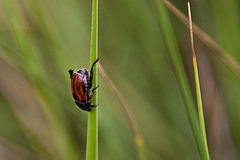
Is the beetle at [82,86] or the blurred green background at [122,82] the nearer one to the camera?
the beetle at [82,86]

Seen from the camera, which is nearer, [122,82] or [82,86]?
[82,86]

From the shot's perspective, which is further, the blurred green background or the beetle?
the blurred green background

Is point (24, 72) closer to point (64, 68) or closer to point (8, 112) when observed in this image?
point (64, 68)

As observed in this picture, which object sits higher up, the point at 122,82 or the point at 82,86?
the point at 122,82

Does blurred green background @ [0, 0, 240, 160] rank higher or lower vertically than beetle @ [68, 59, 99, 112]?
higher

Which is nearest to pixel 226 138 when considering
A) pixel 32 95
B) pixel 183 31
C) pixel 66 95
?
pixel 183 31

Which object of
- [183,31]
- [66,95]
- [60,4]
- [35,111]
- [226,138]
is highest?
[60,4]

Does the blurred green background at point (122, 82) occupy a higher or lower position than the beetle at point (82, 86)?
higher

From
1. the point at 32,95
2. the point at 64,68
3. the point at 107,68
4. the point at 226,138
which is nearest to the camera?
the point at 64,68
